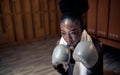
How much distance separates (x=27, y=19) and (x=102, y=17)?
191 cm

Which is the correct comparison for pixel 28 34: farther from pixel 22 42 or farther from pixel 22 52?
pixel 22 52

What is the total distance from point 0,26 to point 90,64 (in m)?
3.04

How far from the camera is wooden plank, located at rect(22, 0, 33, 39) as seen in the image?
3852mm

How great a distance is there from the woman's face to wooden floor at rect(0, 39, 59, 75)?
159 cm

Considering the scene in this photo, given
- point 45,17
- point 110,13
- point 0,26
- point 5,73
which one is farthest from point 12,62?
point 110,13

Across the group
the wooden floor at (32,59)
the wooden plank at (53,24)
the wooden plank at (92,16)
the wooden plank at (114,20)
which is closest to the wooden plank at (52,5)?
Answer: the wooden plank at (53,24)

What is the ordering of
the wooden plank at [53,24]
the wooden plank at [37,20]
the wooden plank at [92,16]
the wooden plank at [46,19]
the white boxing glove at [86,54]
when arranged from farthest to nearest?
the wooden plank at [53,24]
the wooden plank at [46,19]
the wooden plank at [37,20]
the wooden plank at [92,16]
the white boxing glove at [86,54]

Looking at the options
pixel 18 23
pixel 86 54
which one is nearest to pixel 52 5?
pixel 18 23

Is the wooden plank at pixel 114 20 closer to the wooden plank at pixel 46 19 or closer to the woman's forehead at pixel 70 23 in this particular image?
the woman's forehead at pixel 70 23

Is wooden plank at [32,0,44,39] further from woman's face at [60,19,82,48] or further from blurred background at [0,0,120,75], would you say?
woman's face at [60,19,82,48]

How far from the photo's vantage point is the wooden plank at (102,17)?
2.56 m

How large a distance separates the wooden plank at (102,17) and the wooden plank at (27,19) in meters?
1.81

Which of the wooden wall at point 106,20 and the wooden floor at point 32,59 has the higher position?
the wooden wall at point 106,20

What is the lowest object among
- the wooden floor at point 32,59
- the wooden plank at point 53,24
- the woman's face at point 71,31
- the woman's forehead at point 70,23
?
the wooden floor at point 32,59
